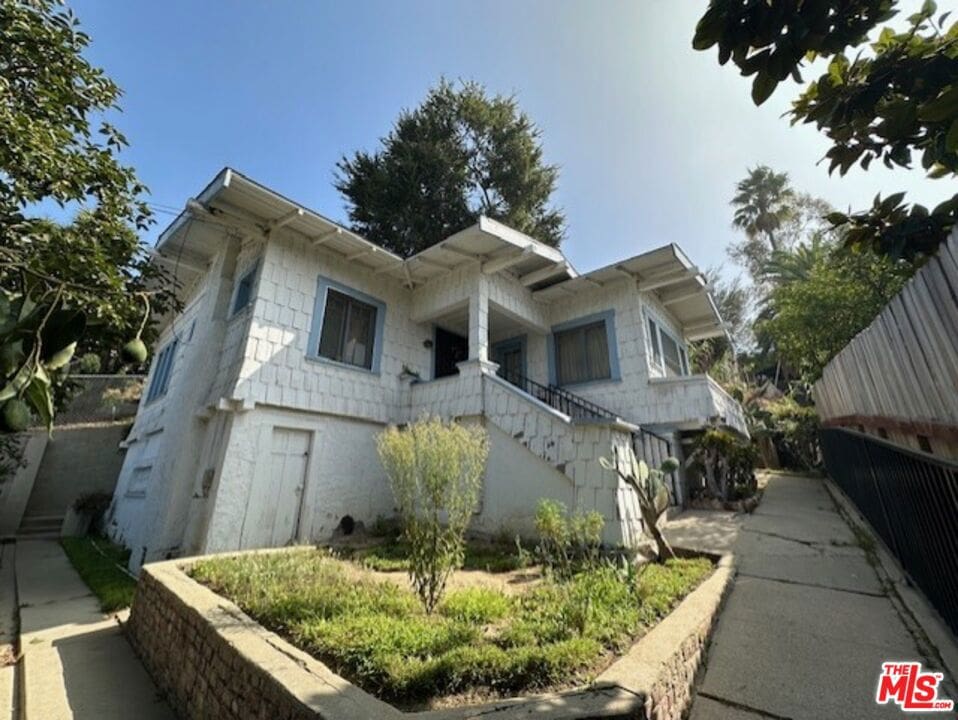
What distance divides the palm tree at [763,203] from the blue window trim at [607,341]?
71.2 ft

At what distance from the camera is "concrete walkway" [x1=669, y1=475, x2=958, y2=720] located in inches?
97.4

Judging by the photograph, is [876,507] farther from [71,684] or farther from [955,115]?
[71,684]

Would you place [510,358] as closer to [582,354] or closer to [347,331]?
[582,354]

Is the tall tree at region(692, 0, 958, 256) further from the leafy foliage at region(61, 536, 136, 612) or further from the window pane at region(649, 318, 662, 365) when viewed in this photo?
the leafy foliage at region(61, 536, 136, 612)

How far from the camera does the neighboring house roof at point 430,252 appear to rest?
7180mm

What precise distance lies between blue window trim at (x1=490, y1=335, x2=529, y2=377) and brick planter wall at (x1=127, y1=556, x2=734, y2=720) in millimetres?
7051

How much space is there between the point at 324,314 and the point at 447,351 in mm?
3674

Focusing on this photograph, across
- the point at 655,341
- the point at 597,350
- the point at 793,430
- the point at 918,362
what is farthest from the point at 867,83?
the point at 793,430

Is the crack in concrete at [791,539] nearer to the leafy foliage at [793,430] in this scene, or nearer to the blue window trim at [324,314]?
the blue window trim at [324,314]

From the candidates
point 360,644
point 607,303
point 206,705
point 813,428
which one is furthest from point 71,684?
point 813,428

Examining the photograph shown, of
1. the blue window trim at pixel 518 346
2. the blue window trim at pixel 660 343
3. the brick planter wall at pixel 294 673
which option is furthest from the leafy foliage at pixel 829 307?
the brick planter wall at pixel 294 673

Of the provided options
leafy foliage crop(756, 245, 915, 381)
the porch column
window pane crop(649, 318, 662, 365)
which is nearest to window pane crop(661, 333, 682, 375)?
window pane crop(649, 318, 662, 365)

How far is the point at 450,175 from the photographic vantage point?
15.3 m

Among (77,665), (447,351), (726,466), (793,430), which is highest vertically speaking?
(447,351)
